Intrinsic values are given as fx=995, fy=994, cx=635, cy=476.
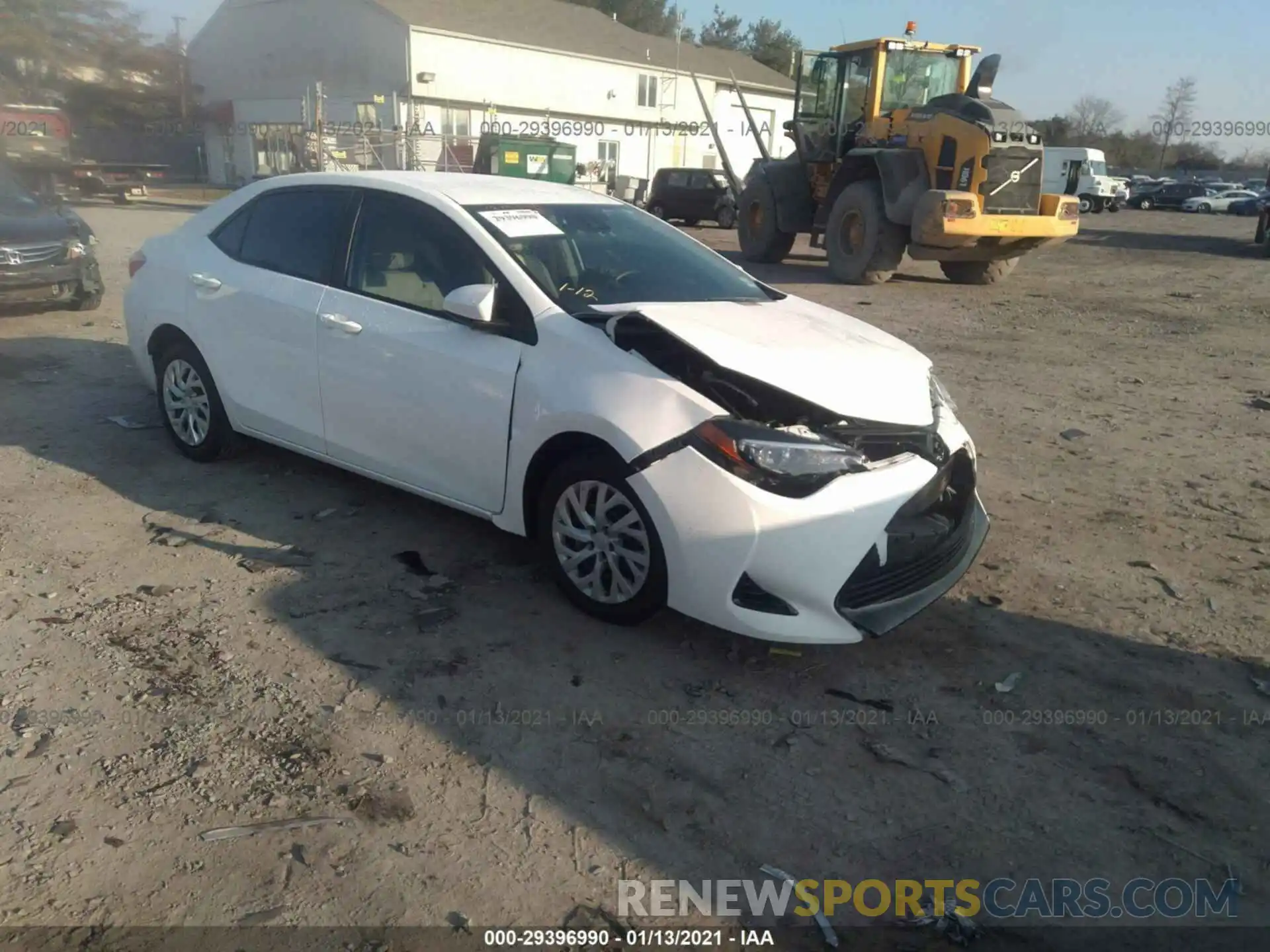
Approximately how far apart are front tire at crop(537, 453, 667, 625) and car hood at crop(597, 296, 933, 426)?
643 mm

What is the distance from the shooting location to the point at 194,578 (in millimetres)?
4441

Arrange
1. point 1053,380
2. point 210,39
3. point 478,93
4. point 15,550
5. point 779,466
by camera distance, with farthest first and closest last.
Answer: point 210,39 < point 478,93 < point 1053,380 < point 15,550 < point 779,466

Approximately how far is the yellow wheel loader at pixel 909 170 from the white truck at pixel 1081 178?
26.6 meters

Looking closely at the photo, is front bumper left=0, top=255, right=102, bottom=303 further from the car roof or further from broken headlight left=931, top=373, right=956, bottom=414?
broken headlight left=931, top=373, right=956, bottom=414

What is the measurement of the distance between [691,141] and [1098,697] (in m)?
45.8

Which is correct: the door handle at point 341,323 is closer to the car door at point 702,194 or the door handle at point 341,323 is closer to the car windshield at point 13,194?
the car windshield at point 13,194

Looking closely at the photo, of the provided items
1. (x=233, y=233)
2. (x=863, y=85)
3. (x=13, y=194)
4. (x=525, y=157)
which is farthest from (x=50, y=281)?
(x=525, y=157)

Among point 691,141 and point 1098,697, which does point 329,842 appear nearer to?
point 1098,697

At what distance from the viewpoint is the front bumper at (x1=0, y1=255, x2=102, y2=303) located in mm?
9492

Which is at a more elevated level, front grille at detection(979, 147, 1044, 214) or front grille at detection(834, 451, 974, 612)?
front grille at detection(979, 147, 1044, 214)

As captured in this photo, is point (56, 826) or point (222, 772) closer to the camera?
point (56, 826)

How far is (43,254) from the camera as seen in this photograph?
9758 mm

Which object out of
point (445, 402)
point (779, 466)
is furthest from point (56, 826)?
point (779, 466)

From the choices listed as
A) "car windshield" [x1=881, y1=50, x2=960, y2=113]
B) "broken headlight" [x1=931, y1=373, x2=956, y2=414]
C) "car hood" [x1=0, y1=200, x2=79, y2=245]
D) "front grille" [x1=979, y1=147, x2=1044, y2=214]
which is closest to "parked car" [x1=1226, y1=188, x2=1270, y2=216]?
"car windshield" [x1=881, y1=50, x2=960, y2=113]
